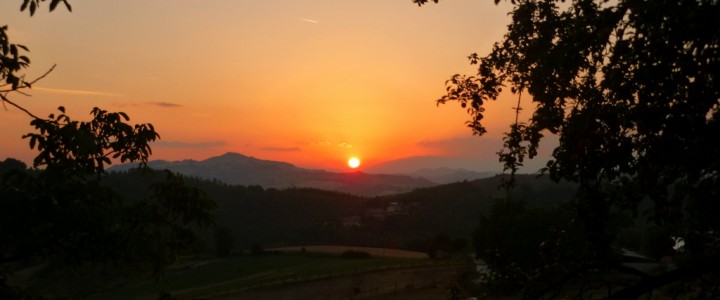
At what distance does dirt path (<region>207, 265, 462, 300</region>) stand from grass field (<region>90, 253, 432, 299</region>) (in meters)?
2.71

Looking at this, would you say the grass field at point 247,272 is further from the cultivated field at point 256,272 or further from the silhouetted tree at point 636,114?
the silhouetted tree at point 636,114

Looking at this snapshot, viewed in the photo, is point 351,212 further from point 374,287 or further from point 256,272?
point 374,287

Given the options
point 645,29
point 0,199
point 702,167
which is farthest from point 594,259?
point 0,199

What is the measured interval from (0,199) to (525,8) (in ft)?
18.9

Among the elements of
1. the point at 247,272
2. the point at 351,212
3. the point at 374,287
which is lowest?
the point at 247,272

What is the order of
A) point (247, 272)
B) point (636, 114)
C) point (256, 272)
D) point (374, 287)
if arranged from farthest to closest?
point (247, 272)
point (256, 272)
point (374, 287)
point (636, 114)

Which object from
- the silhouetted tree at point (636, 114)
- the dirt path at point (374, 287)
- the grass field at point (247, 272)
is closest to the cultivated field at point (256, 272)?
the grass field at point (247, 272)

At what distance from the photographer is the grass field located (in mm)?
62822

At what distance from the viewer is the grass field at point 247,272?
206 ft

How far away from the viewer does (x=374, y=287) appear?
52594mm

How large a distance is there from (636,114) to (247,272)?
77883mm

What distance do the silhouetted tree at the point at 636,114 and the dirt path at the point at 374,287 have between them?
38928 millimetres

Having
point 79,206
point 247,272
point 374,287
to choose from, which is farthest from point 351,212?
point 79,206

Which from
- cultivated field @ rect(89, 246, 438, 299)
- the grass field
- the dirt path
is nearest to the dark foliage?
the dirt path
